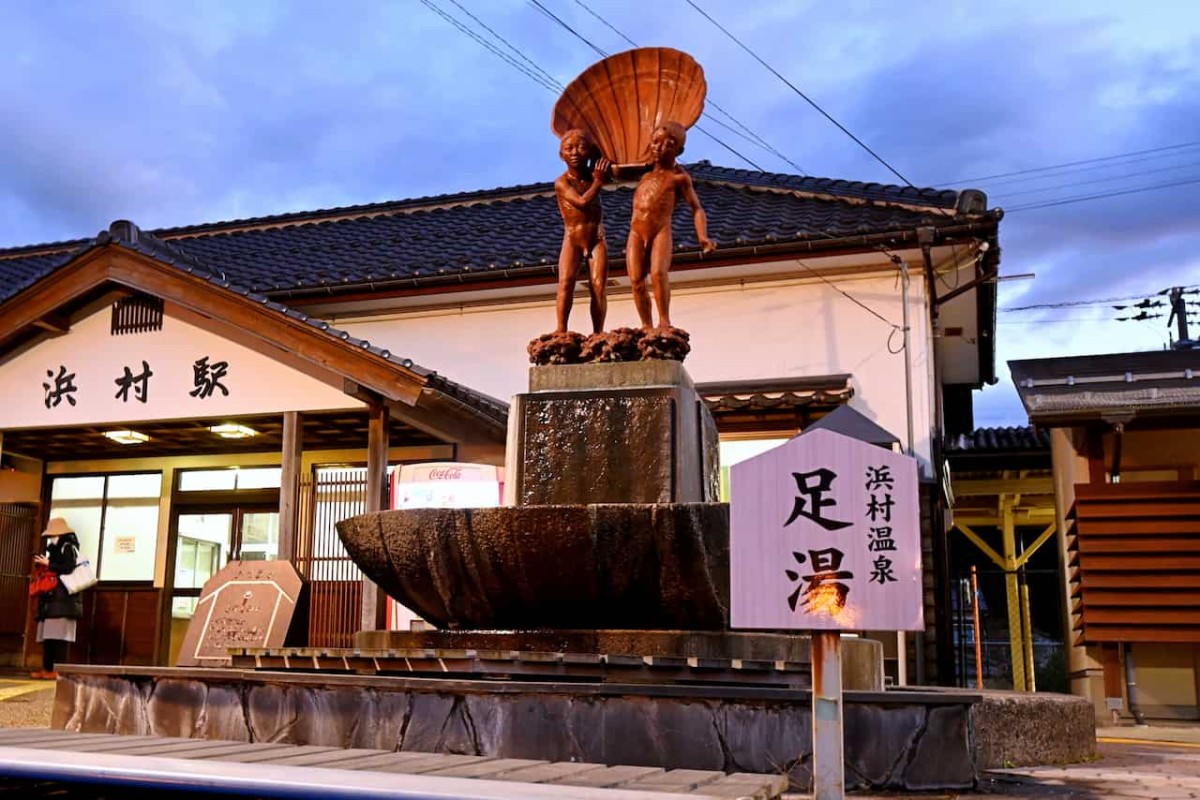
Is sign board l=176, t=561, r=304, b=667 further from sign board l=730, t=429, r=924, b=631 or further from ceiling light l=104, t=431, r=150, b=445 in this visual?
sign board l=730, t=429, r=924, b=631

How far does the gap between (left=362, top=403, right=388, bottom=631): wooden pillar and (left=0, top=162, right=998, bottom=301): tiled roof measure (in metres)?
3.01

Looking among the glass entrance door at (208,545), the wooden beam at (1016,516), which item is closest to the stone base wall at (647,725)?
the glass entrance door at (208,545)

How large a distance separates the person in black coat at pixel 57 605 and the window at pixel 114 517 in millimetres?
1154

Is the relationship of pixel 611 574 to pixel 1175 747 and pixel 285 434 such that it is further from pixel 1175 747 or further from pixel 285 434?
pixel 285 434

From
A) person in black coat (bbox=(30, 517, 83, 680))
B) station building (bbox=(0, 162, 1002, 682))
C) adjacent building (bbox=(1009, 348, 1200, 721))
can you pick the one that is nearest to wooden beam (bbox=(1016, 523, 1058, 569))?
station building (bbox=(0, 162, 1002, 682))

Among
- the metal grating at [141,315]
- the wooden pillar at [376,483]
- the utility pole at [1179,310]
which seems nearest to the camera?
the wooden pillar at [376,483]

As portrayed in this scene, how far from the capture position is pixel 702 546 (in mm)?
4941

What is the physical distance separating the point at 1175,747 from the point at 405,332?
1019 centimetres

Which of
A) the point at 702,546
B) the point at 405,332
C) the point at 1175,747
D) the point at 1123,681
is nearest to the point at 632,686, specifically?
the point at 702,546

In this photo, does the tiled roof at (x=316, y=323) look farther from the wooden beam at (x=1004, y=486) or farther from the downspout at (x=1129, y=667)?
the wooden beam at (x=1004, y=486)

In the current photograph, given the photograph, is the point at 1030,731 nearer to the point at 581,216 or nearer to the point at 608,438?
the point at 608,438

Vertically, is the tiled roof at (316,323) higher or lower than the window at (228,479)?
higher

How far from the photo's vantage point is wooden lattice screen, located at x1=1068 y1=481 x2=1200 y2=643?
991 cm

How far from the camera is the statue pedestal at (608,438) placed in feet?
19.1
